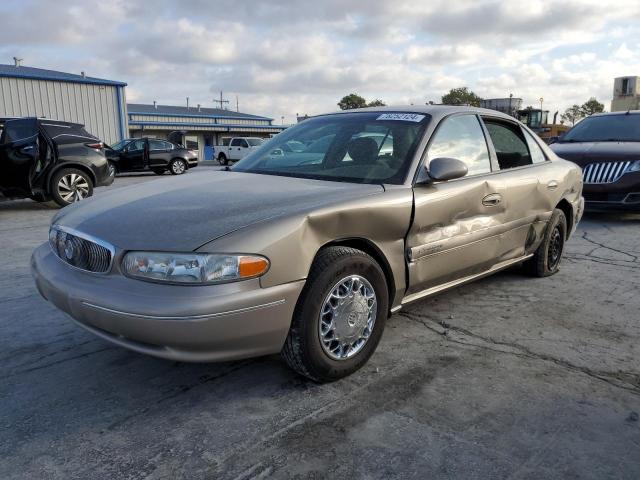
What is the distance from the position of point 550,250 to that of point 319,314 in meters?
3.00

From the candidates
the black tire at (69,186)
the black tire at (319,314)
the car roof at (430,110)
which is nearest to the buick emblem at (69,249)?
the black tire at (319,314)

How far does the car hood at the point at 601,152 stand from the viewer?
731cm

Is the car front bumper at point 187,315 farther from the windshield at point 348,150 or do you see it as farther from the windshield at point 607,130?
the windshield at point 607,130

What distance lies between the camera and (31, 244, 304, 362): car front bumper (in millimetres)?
2217

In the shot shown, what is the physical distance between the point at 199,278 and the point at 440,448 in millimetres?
1242

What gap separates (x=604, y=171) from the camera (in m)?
7.33

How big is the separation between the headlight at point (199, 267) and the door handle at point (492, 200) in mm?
1882

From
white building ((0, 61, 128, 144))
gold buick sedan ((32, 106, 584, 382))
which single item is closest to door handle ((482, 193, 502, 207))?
gold buick sedan ((32, 106, 584, 382))

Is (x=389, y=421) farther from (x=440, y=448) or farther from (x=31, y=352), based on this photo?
(x=31, y=352)

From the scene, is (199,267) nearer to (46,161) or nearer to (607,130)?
(46,161)

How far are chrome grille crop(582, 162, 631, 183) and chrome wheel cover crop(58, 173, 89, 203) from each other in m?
8.16

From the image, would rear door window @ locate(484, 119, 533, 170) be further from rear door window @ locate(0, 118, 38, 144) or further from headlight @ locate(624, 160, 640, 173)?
rear door window @ locate(0, 118, 38, 144)

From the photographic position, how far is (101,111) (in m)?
24.8

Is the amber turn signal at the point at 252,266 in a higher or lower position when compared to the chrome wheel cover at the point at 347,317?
higher
